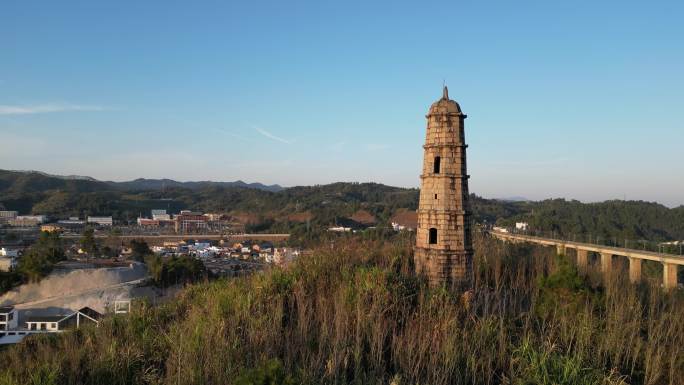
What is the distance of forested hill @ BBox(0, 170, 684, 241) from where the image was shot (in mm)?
59969

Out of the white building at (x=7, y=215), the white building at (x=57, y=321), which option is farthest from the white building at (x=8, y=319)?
the white building at (x=7, y=215)

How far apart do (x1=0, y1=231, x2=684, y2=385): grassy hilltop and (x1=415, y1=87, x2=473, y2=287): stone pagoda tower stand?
1852mm

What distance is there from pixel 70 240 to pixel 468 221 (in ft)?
213

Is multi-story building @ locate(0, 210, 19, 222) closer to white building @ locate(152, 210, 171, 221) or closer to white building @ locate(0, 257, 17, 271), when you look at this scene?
white building @ locate(152, 210, 171, 221)

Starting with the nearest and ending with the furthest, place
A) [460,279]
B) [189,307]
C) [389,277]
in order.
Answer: [389,277], [189,307], [460,279]

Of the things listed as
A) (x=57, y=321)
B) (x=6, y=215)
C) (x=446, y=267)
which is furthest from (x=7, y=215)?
(x=446, y=267)

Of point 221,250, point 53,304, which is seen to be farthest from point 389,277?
point 221,250

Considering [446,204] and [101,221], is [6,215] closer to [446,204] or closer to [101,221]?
[101,221]

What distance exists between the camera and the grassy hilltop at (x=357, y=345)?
602cm

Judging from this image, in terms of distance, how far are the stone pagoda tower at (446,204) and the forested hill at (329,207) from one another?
116ft

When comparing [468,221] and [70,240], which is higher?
[468,221]

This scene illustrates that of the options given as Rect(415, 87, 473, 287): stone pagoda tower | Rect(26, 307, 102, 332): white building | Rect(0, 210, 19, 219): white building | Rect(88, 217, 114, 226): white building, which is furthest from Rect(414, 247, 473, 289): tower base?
Rect(0, 210, 19, 219): white building

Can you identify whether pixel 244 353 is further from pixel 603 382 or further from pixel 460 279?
pixel 460 279

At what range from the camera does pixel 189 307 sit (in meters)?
10.4
